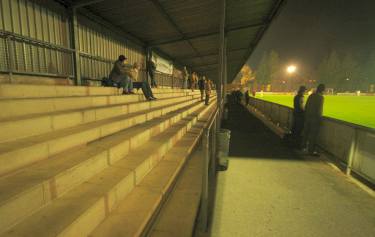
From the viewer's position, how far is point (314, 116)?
643 centimetres

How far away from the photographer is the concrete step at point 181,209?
2.51 m

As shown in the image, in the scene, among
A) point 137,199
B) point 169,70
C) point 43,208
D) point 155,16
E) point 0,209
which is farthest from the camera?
point 169,70

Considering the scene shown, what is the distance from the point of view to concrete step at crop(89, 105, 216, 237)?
2.19m

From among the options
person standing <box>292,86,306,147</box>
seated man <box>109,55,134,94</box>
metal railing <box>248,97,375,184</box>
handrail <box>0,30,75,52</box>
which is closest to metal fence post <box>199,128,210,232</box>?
metal railing <box>248,97,375,184</box>

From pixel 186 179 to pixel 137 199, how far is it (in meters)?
1.31

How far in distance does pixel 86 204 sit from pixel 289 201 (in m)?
3.36

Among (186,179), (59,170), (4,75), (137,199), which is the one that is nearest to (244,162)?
(186,179)

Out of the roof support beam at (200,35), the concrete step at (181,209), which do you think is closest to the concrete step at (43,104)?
the concrete step at (181,209)

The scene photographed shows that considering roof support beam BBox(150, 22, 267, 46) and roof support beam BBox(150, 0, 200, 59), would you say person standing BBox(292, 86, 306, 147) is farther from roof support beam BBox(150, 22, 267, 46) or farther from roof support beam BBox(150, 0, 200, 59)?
roof support beam BBox(150, 22, 267, 46)

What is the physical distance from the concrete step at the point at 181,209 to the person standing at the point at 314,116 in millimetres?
4319

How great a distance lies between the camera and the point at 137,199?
277cm

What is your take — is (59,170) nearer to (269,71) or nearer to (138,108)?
(138,108)

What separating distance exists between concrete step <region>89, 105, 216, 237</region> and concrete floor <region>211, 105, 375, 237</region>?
3.08ft

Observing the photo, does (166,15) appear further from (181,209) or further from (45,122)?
(181,209)
